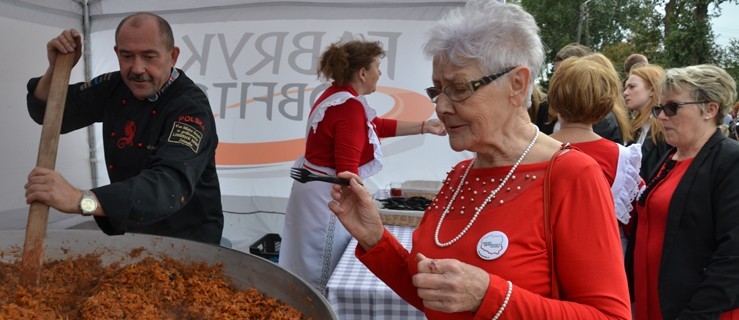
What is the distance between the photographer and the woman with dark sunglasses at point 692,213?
1.96 metres

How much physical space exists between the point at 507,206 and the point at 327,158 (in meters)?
2.06

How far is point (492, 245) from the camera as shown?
1.24m

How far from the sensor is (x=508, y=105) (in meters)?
1.32

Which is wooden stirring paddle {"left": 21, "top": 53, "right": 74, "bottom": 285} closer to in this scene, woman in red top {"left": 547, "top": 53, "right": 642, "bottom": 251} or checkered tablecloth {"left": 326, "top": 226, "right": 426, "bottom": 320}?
checkered tablecloth {"left": 326, "top": 226, "right": 426, "bottom": 320}

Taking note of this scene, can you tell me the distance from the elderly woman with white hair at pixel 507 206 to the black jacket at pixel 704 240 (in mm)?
1047

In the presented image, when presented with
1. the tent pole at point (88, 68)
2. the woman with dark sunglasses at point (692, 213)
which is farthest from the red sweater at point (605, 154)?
the tent pole at point (88, 68)

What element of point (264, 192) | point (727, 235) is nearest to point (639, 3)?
point (264, 192)

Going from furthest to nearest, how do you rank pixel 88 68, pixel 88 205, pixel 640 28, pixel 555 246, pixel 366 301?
pixel 640 28 → pixel 88 68 → pixel 366 301 → pixel 88 205 → pixel 555 246

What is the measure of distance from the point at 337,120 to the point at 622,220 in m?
1.56

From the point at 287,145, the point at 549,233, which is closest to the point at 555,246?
the point at 549,233

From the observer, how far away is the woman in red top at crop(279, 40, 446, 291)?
3166 mm

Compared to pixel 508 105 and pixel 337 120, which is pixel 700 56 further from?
pixel 508 105

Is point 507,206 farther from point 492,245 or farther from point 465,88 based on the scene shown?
point 465,88

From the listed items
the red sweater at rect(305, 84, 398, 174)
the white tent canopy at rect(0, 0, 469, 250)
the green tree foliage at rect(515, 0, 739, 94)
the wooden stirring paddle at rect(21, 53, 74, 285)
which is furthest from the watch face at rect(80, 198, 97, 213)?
the green tree foliage at rect(515, 0, 739, 94)
